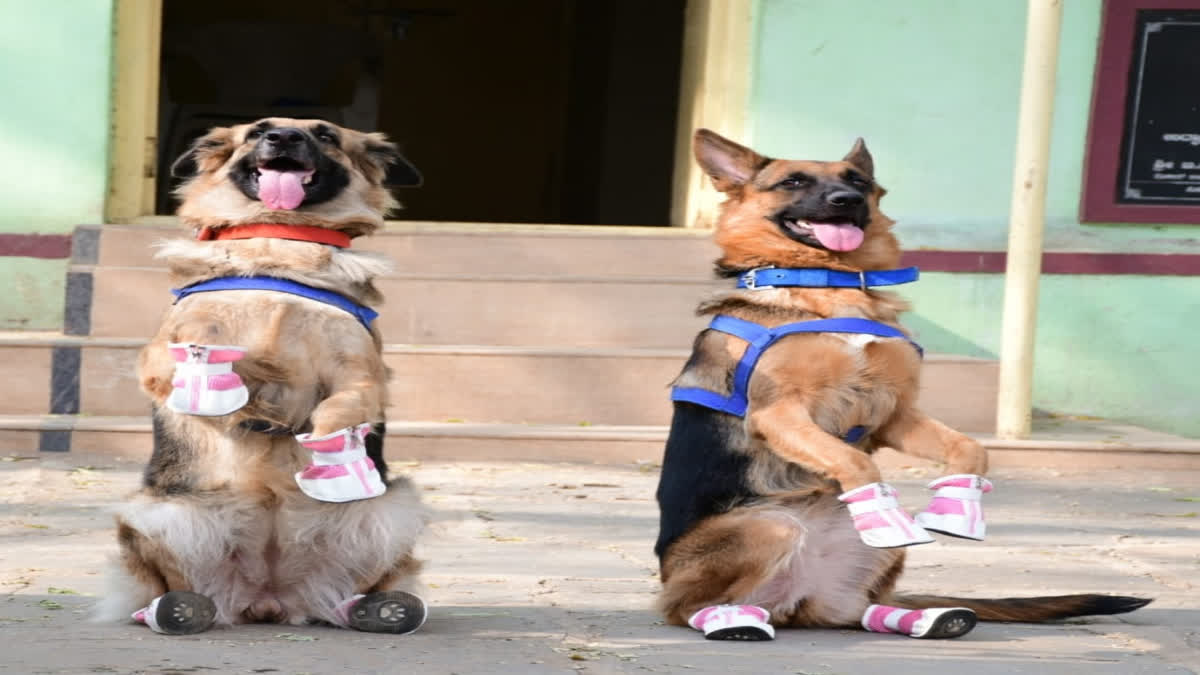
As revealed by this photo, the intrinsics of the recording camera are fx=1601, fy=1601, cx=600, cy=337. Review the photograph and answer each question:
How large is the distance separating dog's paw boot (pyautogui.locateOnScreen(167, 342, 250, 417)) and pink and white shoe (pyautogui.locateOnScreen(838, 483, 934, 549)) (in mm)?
1515

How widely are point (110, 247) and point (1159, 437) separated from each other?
5.52 meters

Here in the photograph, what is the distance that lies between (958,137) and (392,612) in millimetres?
5707

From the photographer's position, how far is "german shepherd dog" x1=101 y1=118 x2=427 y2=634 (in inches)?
158

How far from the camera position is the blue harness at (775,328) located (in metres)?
4.23

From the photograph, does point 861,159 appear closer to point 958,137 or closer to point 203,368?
point 203,368

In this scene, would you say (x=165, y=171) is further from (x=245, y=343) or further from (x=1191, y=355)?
(x=245, y=343)

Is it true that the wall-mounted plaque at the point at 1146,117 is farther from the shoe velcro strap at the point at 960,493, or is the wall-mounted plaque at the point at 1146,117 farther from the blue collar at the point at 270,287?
the blue collar at the point at 270,287

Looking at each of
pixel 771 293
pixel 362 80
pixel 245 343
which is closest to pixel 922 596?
pixel 771 293

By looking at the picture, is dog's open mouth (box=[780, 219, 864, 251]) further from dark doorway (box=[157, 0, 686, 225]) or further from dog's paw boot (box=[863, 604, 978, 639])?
dark doorway (box=[157, 0, 686, 225])

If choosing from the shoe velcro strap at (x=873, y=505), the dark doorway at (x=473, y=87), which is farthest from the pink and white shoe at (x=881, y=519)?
the dark doorway at (x=473, y=87)

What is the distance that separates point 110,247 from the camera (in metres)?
8.36

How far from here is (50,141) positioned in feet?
28.0

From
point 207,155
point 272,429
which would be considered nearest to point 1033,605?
point 272,429

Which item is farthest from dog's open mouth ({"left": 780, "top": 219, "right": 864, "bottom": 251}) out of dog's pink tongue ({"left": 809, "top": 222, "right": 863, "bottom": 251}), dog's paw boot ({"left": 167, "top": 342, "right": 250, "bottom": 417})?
dog's paw boot ({"left": 167, "top": 342, "right": 250, "bottom": 417})
